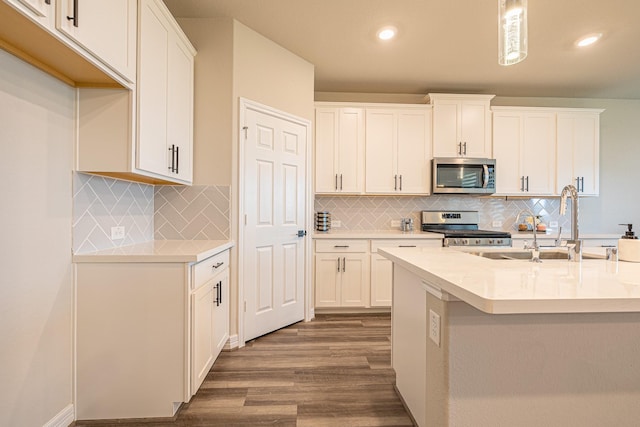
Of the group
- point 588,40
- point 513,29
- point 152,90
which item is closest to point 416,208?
point 588,40

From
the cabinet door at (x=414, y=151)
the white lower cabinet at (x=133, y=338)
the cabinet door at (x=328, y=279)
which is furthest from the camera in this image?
the cabinet door at (x=414, y=151)

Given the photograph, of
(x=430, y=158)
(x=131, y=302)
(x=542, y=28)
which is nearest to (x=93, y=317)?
(x=131, y=302)

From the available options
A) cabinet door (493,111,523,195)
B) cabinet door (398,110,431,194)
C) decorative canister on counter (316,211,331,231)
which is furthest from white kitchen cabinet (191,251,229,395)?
cabinet door (493,111,523,195)

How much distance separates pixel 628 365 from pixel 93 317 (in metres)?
2.45

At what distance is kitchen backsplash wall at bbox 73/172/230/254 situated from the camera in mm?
1877

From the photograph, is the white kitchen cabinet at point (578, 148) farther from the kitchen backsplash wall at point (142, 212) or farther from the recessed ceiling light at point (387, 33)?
the kitchen backsplash wall at point (142, 212)

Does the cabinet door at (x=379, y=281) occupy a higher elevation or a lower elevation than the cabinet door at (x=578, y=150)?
lower

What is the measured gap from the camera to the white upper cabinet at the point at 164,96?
189cm

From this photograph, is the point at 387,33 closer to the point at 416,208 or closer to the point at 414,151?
the point at 414,151

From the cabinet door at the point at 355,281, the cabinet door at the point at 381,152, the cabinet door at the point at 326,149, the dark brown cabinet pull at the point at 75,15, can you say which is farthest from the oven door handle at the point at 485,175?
the dark brown cabinet pull at the point at 75,15

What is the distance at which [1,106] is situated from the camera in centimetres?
138

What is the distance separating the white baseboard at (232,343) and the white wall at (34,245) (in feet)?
3.73

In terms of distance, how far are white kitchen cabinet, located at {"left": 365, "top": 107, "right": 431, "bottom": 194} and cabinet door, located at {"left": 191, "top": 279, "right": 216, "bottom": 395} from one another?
2.39 metres

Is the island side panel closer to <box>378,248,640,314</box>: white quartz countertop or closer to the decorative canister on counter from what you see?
<box>378,248,640,314</box>: white quartz countertop
